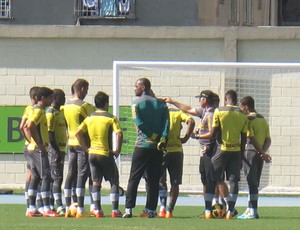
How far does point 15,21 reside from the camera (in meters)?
30.5

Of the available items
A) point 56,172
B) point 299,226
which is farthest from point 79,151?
point 299,226

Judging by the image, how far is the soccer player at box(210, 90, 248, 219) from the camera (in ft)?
57.5

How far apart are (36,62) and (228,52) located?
159 inches

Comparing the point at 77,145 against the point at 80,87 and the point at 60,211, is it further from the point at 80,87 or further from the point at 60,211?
the point at 60,211

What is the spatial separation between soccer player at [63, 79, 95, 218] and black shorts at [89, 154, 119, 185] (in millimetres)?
340

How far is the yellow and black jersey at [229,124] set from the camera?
1750 centimetres

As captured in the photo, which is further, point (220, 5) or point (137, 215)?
point (220, 5)

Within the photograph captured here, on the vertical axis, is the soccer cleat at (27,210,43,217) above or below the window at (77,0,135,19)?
below

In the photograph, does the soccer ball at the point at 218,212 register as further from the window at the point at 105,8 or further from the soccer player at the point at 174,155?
the window at the point at 105,8

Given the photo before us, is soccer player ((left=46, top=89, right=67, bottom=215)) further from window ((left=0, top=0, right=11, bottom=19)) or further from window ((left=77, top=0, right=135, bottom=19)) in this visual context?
window ((left=0, top=0, right=11, bottom=19))

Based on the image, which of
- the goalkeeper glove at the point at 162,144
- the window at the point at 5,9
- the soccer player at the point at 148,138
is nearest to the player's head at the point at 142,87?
the soccer player at the point at 148,138

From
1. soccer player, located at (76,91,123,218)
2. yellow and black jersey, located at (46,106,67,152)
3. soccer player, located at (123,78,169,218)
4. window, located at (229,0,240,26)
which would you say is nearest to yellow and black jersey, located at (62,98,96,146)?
yellow and black jersey, located at (46,106,67,152)

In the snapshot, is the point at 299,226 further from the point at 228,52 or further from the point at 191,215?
the point at 228,52

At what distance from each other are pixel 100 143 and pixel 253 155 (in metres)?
2.45
